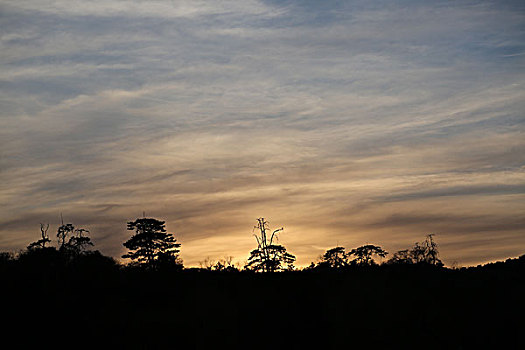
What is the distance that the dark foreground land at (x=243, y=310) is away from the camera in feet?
81.5

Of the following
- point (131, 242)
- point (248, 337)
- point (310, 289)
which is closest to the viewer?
point (248, 337)

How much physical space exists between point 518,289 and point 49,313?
27.0m

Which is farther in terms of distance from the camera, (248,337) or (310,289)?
(310,289)

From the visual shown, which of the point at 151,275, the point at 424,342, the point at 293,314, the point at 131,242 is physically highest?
the point at 131,242

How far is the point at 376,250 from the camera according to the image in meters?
61.5

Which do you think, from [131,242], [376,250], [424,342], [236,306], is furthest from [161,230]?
[424,342]

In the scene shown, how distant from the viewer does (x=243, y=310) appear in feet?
93.5

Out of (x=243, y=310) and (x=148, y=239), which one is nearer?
(x=243, y=310)

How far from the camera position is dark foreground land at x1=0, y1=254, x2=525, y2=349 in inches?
978

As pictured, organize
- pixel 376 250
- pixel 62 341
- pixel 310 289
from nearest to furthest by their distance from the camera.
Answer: pixel 62 341 < pixel 310 289 < pixel 376 250

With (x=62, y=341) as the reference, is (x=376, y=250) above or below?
above

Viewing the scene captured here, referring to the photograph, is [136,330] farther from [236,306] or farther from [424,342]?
[424,342]

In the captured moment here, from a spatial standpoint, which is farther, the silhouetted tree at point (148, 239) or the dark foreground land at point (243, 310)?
the silhouetted tree at point (148, 239)

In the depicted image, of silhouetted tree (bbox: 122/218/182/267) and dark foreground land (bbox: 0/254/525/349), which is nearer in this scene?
dark foreground land (bbox: 0/254/525/349)
